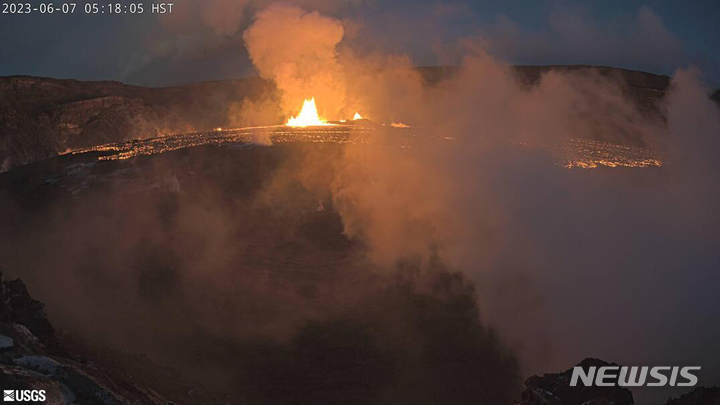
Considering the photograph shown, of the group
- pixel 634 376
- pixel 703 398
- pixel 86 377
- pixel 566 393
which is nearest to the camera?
pixel 86 377

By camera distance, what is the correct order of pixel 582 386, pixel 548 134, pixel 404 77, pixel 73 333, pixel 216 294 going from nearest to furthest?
pixel 582 386 < pixel 73 333 < pixel 216 294 < pixel 548 134 < pixel 404 77

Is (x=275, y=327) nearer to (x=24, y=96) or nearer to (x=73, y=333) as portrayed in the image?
(x=73, y=333)

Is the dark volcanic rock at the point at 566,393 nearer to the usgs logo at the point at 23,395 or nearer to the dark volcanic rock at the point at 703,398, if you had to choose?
the dark volcanic rock at the point at 703,398

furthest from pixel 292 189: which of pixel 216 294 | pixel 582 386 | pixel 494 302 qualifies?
pixel 582 386

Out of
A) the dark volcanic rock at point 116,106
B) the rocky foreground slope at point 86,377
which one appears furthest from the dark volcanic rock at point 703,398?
the dark volcanic rock at point 116,106

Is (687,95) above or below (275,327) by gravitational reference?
above

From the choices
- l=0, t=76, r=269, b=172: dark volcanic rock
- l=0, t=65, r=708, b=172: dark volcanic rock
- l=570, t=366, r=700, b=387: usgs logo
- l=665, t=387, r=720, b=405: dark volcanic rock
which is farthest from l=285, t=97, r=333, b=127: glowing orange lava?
l=665, t=387, r=720, b=405: dark volcanic rock

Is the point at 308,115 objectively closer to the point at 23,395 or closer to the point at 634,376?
the point at 634,376

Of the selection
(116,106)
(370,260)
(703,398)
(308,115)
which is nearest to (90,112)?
(116,106)
